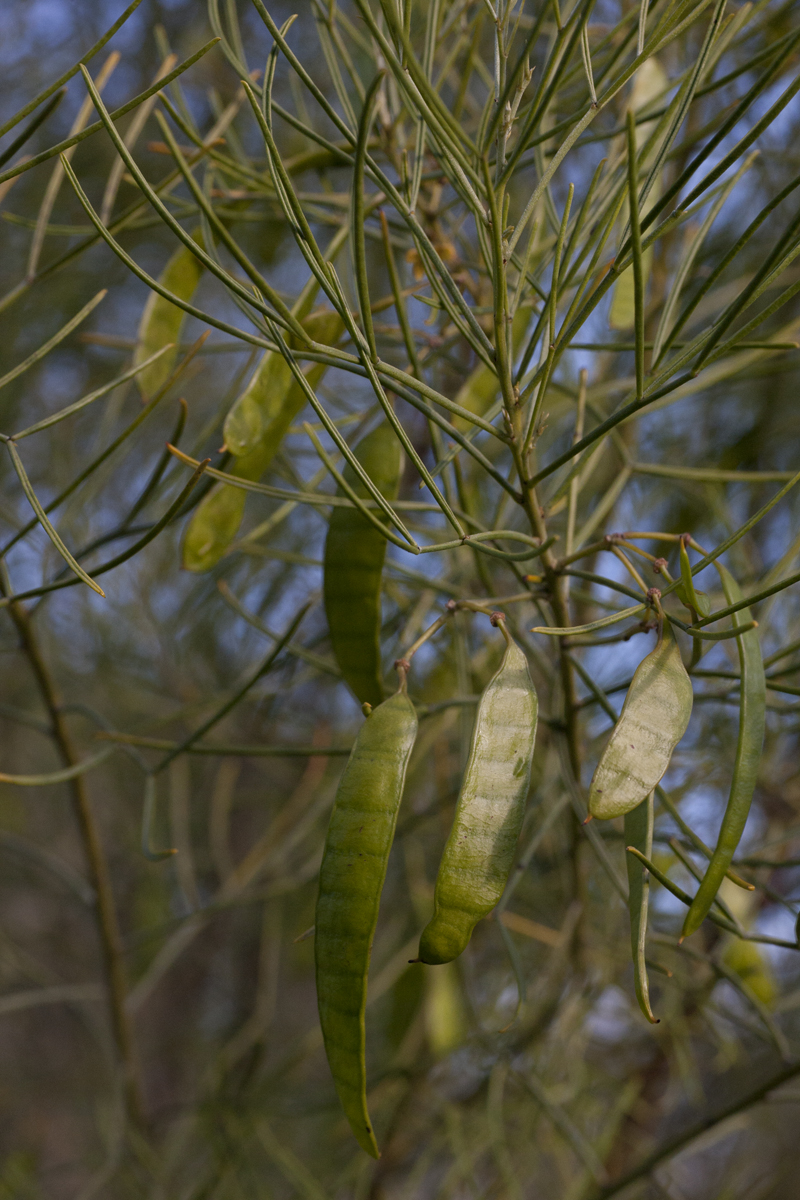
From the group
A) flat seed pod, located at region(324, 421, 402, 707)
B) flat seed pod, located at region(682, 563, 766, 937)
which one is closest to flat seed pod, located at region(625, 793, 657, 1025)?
flat seed pod, located at region(682, 563, 766, 937)

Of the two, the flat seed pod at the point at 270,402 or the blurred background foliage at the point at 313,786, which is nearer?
the flat seed pod at the point at 270,402

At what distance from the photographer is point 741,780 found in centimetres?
26

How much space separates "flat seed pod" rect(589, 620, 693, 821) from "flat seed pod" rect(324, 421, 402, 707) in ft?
0.46

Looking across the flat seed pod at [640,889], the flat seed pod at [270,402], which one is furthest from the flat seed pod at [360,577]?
the flat seed pod at [640,889]

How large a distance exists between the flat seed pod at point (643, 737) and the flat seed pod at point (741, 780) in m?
0.02

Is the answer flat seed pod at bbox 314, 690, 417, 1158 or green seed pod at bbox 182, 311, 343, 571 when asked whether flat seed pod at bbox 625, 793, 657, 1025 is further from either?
green seed pod at bbox 182, 311, 343, 571

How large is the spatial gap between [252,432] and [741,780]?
25cm

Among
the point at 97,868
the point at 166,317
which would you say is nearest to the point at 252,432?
the point at 166,317

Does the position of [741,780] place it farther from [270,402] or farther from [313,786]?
[313,786]

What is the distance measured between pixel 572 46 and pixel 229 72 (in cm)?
131

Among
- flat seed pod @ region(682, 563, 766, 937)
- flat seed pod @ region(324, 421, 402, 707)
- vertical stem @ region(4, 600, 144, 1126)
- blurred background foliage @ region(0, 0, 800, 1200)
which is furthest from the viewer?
blurred background foliage @ region(0, 0, 800, 1200)

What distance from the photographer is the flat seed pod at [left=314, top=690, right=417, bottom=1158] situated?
0.87ft

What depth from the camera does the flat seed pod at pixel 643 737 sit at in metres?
0.26

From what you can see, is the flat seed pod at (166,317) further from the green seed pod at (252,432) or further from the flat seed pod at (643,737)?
the flat seed pod at (643,737)
